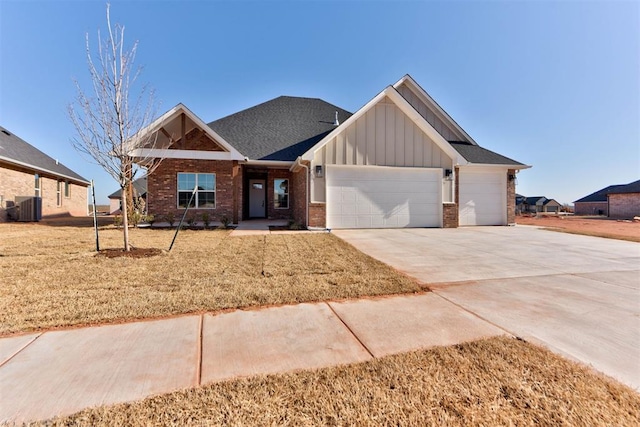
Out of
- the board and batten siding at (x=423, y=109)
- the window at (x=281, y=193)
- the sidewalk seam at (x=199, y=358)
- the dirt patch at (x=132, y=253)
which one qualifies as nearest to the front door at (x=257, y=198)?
the window at (x=281, y=193)

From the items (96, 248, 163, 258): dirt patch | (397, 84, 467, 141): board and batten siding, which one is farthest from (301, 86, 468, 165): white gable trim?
(96, 248, 163, 258): dirt patch

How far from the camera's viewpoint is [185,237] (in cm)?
860

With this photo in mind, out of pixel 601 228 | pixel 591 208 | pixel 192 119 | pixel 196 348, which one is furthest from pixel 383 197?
pixel 591 208

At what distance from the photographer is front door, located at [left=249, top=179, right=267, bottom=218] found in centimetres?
1617

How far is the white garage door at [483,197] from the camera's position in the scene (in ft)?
42.5

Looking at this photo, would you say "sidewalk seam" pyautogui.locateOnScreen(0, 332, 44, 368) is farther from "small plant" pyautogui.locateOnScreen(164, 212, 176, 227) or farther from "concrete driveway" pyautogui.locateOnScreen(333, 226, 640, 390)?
"small plant" pyautogui.locateOnScreen(164, 212, 176, 227)

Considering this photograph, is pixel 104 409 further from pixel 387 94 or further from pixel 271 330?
pixel 387 94

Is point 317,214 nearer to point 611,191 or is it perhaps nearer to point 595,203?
point 611,191

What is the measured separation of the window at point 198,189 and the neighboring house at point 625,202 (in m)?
41.3

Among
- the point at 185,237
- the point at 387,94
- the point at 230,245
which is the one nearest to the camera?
the point at 230,245

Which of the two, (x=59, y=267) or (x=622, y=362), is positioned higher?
(x=59, y=267)

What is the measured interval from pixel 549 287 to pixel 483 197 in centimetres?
1026

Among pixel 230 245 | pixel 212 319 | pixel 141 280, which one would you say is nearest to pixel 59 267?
pixel 141 280

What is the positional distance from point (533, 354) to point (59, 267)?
706 centimetres
